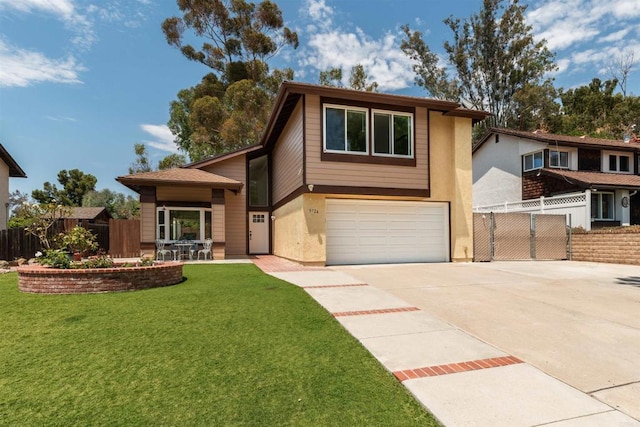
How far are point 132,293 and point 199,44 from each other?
27714 millimetres

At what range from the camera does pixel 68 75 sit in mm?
18969

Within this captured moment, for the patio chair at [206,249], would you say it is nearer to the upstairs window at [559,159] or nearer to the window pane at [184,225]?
the window pane at [184,225]

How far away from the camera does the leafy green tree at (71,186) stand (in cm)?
4650

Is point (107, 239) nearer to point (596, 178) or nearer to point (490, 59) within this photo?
point (596, 178)

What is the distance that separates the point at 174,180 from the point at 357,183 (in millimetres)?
7353

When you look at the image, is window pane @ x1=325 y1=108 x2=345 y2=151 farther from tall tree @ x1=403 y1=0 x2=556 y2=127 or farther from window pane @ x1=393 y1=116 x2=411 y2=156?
tall tree @ x1=403 y1=0 x2=556 y2=127

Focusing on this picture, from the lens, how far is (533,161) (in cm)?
2027

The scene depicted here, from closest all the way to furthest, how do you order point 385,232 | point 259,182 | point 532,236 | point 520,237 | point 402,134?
1. point 402,134
2. point 385,232
3. point 520,237
4. point 532,236
5. point 259,182

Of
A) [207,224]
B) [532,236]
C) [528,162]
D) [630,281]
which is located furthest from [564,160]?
[207,224]

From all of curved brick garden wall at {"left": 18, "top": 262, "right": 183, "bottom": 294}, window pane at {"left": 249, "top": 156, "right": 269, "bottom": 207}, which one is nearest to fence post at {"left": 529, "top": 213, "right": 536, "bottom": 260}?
window pane at {"left": 249, "top": 156, "right": 269, "bottom": 207}

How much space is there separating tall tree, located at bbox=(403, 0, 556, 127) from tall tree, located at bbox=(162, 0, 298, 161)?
1366cm

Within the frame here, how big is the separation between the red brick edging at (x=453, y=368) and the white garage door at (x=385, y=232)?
8460 millimetres

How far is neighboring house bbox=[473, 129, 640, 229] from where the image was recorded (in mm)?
18375

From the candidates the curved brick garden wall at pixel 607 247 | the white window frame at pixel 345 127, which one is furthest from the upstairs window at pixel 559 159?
the white window frame at pixel 345 127
